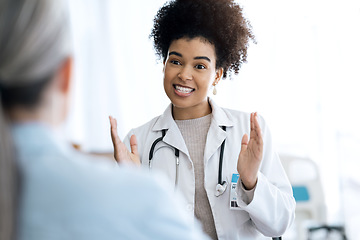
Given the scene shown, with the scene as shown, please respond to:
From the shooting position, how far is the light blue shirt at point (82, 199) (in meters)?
0.57

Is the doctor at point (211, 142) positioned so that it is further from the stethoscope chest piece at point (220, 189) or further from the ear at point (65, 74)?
the ear at point (65, 74)

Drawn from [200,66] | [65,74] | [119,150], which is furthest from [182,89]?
[65,74]

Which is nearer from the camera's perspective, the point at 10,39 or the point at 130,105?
the point at 10,39

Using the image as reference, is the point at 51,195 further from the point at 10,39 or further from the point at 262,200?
the point at 262,200

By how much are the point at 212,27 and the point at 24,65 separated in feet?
3.76

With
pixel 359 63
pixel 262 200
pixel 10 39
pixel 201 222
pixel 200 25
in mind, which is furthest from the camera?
pixel 359 63

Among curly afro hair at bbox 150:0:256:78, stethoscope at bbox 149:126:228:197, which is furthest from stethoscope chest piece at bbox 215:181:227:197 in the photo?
curly afro hair at bbox 150:0:256:78

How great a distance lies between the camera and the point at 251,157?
1366mm

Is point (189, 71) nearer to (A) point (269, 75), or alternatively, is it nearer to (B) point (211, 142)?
(B) point (211, 142)

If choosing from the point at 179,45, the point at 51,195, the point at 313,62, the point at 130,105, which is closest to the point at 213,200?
the point at 179,45

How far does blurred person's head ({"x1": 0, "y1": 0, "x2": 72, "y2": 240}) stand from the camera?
22.1 inches

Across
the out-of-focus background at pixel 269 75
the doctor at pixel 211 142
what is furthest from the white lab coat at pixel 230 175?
the out-of-focus background at pixel 269 75

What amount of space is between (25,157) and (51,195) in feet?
0.22

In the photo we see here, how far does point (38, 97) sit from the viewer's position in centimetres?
60
